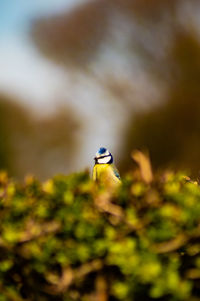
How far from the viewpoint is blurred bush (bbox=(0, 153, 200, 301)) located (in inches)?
135

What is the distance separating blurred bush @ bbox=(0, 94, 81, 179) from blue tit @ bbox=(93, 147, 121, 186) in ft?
58.8

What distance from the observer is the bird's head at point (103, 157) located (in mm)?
10376

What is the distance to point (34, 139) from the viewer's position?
32.8m

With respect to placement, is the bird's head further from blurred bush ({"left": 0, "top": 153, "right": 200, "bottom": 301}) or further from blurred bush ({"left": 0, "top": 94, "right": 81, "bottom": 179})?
blurred bush ({"left": 0, "top": 94, "right": 81, "bottom": 179})

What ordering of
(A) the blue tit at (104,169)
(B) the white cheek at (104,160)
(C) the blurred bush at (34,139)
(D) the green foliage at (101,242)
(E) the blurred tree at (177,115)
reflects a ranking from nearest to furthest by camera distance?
(D) the green foliage at (101,242) → (A) the blue tit at (104,169) → (B) the white cheek at (104,160) → (E) the blurred tree at (177,115) → (C) the blurred bush at (34,139)

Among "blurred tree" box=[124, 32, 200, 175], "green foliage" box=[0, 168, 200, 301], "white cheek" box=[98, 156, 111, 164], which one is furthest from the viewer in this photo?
"blurred tree" box=[124, 32, 200, 175]

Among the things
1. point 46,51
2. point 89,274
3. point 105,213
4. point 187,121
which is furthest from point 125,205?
point 46,51

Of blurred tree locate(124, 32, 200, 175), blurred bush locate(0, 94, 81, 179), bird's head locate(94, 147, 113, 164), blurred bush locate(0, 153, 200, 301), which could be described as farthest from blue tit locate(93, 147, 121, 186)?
blurred bush locate(0, 94, 81, 179)

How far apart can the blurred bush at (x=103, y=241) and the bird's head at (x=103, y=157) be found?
6.62 meters

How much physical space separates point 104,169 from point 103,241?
6.21 meters

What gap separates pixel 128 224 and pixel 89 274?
0.38 metres

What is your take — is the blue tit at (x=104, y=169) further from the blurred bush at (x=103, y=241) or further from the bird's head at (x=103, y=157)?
the blurred bush at (x=103, y=241)

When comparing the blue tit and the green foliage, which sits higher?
the blue tit

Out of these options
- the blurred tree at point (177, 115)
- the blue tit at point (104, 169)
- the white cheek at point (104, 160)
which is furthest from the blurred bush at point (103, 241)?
the blurred tree at point (177, 115)
